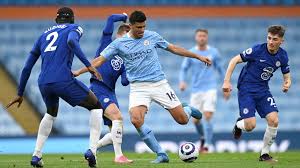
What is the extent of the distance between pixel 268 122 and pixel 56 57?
3280 millimetres

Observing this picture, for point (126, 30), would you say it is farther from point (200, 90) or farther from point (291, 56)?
point (291, 56)

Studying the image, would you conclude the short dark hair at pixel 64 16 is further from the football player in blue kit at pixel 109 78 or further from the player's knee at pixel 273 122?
the player's knee at pixel 273 122

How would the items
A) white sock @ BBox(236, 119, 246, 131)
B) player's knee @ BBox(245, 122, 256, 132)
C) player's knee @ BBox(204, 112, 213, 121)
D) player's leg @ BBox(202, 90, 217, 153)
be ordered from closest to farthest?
player's knee @ BBox(245, 122, 256, 132) → white sock @ BBox(236, 119, 246, 131) → player's leg @ BBox(202, 90, 217, 153) → player's knee @ BBox(204, 112, 213, 121)

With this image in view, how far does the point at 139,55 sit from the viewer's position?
1132 cm

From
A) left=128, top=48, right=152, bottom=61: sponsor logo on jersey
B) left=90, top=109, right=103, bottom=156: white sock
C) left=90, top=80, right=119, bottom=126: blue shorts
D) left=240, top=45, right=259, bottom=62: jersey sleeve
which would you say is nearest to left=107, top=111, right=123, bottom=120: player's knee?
left=90, top=80, right=119, bottom=126: blue shorts

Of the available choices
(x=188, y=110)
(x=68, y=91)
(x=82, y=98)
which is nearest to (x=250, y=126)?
(x=188, y=110)

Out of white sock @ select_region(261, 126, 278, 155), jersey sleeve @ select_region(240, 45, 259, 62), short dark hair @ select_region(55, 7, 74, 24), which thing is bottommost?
white sock @ select_region(261, 126, 278, 155)

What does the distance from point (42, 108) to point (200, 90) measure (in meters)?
5.07

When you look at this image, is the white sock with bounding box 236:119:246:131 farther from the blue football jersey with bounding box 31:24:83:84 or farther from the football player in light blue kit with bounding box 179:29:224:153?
the football player in light blue kit with bounding box 179:29:224:153

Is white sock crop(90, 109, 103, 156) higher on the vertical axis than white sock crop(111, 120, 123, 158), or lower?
higher

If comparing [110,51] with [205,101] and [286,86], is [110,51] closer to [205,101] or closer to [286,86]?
[286,86]

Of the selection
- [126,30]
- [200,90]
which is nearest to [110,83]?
[126,30]

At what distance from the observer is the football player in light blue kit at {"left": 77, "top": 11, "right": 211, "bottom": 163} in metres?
11.3

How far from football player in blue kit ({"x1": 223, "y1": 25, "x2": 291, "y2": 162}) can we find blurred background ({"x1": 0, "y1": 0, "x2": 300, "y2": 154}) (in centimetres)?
844
